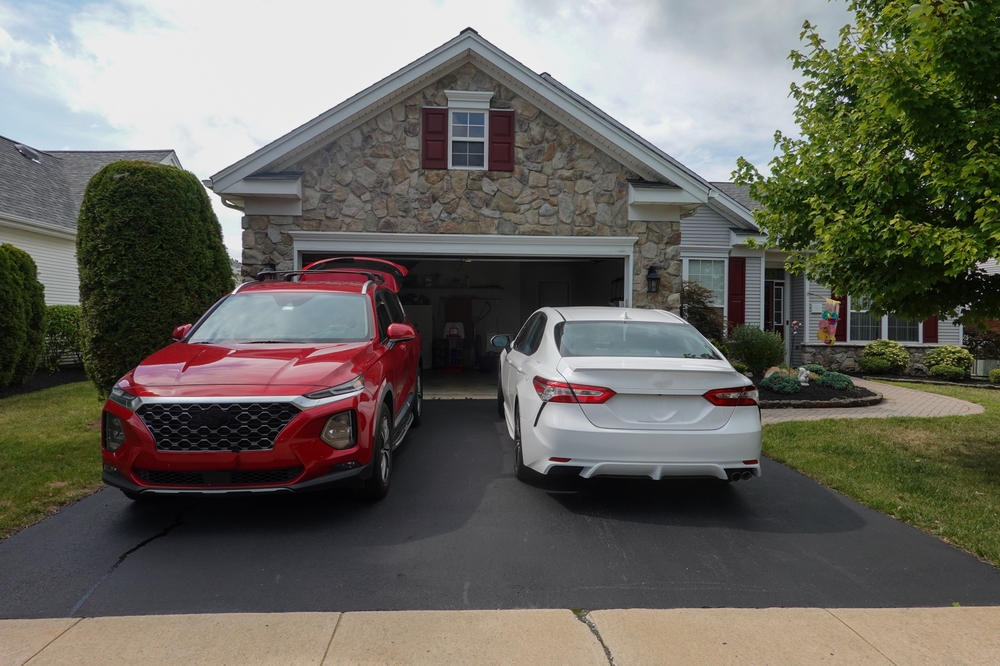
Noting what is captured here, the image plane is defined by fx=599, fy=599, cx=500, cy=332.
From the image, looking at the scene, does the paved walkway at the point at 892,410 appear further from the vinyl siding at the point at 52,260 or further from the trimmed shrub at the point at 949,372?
the vinyl siding at the point at 52,260

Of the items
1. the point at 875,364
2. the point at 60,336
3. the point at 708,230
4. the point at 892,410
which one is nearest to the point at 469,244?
the point at 892,410

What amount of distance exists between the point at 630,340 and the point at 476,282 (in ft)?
38.6

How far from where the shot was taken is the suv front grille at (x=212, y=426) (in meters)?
3.84

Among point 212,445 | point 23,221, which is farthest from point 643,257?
point 23,221

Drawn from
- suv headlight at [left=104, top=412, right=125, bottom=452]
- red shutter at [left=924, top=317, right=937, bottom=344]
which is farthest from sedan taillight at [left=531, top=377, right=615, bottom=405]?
red shutter at [left=924, top=317, right=937, bottom=344]

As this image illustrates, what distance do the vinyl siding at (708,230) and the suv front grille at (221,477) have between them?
43.5 ft

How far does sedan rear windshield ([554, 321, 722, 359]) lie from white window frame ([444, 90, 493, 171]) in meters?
5.40

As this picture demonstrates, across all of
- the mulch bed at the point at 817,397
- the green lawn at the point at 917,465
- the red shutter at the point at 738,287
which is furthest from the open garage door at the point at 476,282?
the green lawn at the point at 917,465

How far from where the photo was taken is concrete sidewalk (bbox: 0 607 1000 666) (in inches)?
106

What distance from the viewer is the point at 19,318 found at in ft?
33.8

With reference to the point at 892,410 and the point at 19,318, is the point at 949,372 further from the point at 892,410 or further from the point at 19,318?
the point at 19,318

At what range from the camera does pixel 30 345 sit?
1088 cm

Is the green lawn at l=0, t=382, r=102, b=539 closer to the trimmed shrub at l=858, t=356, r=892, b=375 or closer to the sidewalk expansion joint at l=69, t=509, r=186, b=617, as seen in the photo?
the sidewalk expansion joint at l=69, t=509, r=186, b=617

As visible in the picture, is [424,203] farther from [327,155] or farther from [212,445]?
[212,445]
